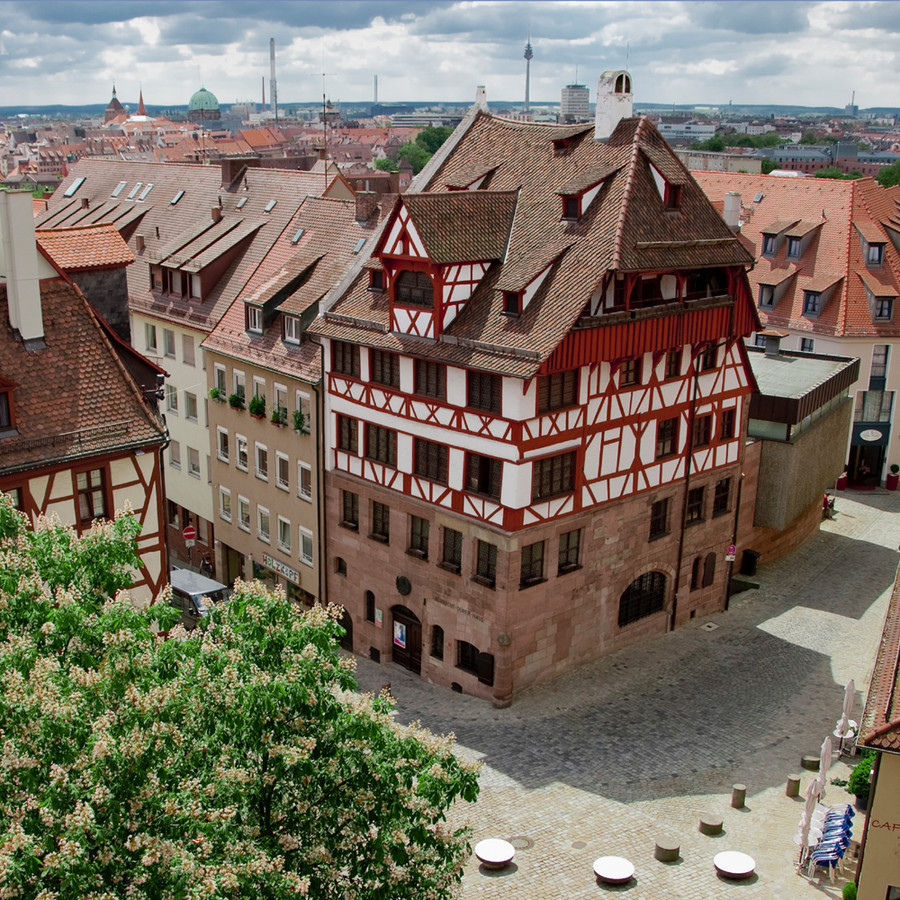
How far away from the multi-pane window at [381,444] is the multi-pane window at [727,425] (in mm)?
12019

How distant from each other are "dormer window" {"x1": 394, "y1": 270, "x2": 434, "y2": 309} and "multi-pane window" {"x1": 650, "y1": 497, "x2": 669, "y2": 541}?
10.9 meters

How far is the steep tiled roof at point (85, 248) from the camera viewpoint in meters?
34.4

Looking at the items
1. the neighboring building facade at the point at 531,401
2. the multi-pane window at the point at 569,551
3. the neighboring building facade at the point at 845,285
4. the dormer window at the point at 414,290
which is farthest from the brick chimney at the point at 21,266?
the neighboring building facade at the point at 845,285

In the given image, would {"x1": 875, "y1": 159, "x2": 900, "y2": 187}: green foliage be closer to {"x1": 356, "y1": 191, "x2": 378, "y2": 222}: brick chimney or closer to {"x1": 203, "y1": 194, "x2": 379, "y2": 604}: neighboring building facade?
{"x1": 203, "y1": 194, "x2": 379, "y2": 604}: neighboring building facade

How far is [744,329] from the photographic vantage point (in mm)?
41656

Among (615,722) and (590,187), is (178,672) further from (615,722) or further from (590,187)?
(590,187)

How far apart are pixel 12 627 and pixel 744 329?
2937 cm

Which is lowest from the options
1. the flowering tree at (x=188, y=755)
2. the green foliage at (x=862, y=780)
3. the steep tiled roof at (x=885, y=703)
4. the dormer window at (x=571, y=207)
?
the green foliage at (x=862, y=780)

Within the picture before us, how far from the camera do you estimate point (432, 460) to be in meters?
38.4

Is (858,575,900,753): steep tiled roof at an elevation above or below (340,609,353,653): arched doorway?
above

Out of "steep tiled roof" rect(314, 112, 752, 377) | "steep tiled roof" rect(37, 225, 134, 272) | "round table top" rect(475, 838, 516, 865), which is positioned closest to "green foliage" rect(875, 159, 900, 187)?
"steep tiled roof" rect(314, 112, 752, 377)

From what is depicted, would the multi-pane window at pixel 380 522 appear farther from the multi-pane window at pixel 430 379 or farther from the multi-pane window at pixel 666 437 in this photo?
the multi-pane window at pixel 666 437

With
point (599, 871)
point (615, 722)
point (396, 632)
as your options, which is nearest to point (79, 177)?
point (396, 632)

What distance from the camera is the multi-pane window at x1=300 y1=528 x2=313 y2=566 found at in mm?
44375
